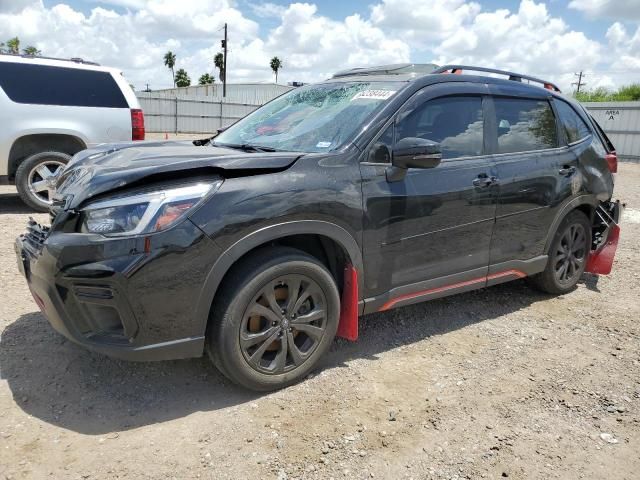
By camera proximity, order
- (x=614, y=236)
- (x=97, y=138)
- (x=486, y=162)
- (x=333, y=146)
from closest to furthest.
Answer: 1. (x=333, y=146)
2. (x=486, y=162)
3. (x=614, y=236)
4. (x=97, y=138)

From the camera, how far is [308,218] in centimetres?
302

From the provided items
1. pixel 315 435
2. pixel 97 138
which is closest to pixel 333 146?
pixel 315 435

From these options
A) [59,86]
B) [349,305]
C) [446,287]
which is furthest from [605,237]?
[59,86]

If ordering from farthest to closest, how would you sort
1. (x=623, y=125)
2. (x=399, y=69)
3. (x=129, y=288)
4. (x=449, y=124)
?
(x=623, y=125) < (x=399, y=69) < (x=449, y=124) < (x=129, y=288)

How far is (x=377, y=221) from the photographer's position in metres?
3.29

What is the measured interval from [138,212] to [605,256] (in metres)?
4.37

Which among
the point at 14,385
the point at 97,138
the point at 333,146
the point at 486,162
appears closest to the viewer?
the point at 14,385

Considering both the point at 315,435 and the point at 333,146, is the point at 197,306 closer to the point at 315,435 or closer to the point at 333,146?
the point at 315,435

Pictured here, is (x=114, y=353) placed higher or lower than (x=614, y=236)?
lower

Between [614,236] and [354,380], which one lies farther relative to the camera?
[614,236]

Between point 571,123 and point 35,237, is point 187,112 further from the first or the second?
point 35,237

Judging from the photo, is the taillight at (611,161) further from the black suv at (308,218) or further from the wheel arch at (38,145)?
the wheel arch at (38,145)

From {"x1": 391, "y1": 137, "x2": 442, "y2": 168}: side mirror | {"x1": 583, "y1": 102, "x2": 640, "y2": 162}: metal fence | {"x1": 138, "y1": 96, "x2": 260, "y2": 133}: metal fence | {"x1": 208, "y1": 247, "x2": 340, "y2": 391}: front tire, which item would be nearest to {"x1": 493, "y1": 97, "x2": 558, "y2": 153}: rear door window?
{"x1": 391, "y1": 137, "x2": 442, "y2": 168}: side mirror

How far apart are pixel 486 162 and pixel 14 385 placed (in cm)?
335
